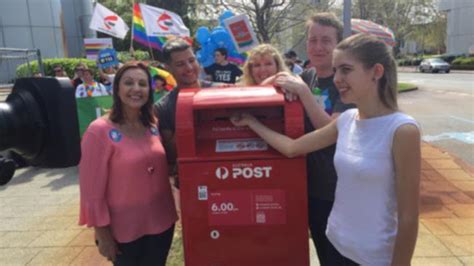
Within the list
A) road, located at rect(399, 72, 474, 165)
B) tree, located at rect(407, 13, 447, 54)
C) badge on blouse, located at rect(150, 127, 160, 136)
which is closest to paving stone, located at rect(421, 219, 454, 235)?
road, located at rect(399, 72, 474, 165)

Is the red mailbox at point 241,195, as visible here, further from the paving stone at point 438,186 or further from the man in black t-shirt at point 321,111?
the paving stone at point 438,186

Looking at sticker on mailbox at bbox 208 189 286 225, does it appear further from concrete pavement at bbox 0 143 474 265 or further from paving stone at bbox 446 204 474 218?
paving stone at bbox 446 204 474 218

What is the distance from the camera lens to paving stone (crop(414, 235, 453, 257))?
3.27 metres

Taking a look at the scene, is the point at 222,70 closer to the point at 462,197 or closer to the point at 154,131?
the point at 462,197

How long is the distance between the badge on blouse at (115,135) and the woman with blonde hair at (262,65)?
0.85m

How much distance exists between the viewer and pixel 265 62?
7.82 feet

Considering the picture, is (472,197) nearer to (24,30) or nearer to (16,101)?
(16,101)

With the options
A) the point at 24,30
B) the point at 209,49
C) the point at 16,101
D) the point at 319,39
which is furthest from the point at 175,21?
the point at 24,30

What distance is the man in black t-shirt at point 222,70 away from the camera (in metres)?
7.36

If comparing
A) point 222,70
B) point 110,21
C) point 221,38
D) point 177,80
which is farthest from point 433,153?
point 110,21

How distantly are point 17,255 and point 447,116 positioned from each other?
10.0m

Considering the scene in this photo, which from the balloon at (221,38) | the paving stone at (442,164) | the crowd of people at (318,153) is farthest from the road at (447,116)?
the balloon at (221,38)

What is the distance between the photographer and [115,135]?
191cm

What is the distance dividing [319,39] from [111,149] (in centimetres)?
108
